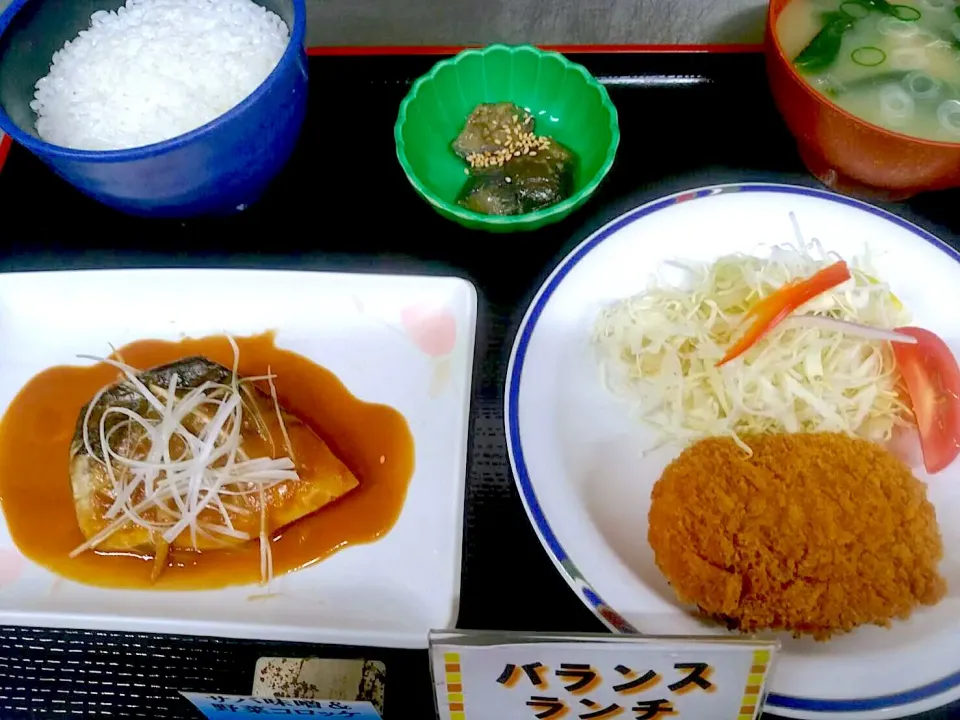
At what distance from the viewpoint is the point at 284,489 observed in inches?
55.3

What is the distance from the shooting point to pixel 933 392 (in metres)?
1.35

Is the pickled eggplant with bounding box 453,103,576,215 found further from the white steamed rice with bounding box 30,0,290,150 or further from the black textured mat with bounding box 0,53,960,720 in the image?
the white steamed rice with bounding box 30,0,290,150

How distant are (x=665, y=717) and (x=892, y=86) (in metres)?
1.37

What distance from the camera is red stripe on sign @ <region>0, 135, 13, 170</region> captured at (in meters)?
1.87

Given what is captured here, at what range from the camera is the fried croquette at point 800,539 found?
1104 mm

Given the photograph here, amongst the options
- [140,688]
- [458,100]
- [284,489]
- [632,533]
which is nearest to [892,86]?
[458,100]

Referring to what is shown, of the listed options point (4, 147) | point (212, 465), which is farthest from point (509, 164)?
point (4, 147)

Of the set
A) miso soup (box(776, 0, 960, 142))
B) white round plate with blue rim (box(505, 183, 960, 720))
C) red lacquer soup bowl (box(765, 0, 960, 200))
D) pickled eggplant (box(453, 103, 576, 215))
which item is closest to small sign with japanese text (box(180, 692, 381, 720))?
white round plate with blue rim (box(505, 183, 960, 720))

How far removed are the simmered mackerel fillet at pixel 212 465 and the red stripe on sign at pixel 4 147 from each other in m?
0.82

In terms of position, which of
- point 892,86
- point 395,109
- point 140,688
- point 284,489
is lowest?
point 140,688

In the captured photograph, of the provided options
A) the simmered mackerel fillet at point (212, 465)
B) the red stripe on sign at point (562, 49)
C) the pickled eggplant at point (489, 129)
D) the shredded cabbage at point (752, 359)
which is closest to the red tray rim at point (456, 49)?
the red stripe on sign at point (562, 49)

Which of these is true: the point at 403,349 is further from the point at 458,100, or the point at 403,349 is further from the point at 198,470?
the point at 458,100

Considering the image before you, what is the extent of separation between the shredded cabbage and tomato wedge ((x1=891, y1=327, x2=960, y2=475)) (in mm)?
39

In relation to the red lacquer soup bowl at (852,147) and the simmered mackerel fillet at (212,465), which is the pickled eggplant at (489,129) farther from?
the simmered mackerel fillet at (212,465)
